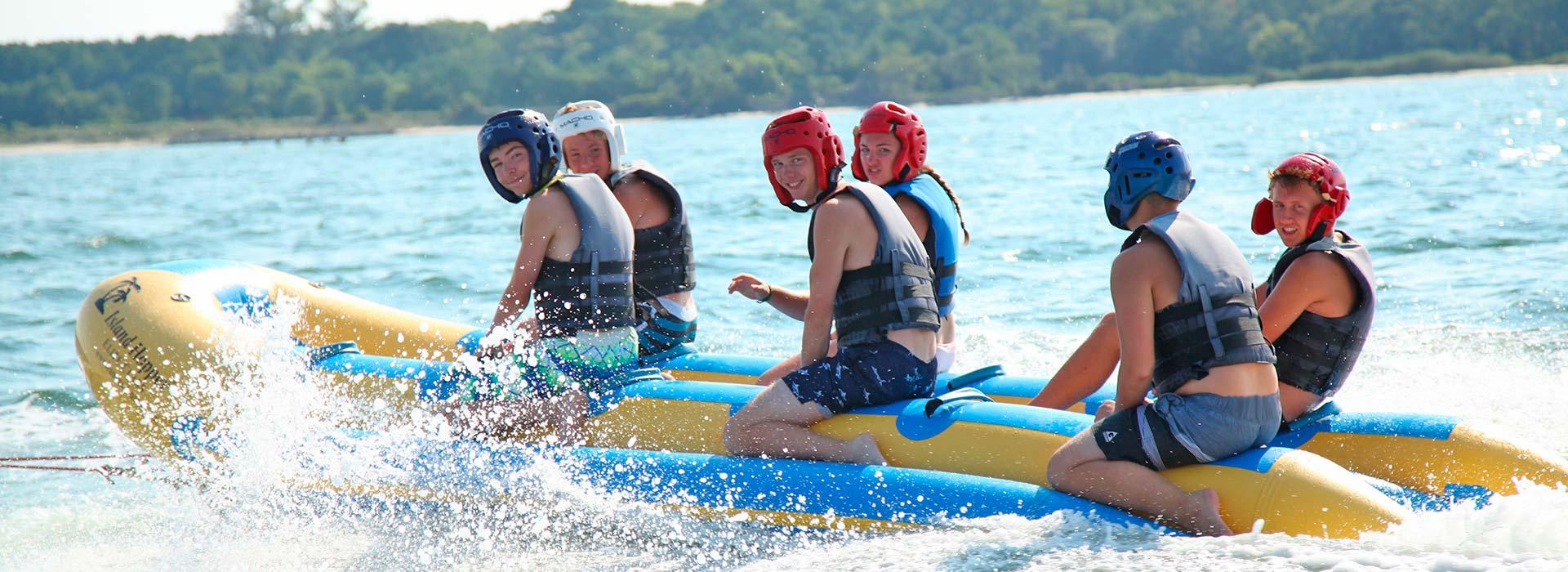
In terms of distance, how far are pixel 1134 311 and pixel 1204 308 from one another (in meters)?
0.17

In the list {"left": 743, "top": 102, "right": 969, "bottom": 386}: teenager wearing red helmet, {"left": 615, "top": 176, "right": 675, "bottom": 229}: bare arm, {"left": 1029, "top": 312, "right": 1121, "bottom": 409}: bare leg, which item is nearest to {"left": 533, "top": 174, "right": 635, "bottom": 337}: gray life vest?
{"left": 615, "top": 176, "right": 675, "bottom": 229}: bare arm

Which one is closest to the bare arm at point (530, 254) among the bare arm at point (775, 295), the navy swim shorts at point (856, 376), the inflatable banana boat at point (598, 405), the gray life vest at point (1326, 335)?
the inflatable banana boat at point (598, 405)

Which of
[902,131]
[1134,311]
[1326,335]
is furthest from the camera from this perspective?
[902,131]

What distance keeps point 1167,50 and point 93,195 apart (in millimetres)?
53204

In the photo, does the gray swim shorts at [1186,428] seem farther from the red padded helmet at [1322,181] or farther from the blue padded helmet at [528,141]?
the blue padded helmet at [528,141]

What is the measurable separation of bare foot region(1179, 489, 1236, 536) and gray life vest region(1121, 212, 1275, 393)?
0.94ft

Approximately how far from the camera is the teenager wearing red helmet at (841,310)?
372cm

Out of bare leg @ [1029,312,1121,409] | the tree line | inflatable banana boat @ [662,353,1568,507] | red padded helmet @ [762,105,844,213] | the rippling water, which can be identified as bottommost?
the rippling water

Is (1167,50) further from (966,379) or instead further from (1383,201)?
(966,379)

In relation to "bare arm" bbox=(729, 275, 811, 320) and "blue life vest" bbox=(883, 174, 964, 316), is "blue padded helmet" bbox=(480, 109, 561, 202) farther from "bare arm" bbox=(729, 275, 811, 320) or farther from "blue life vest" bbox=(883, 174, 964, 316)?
"blue life vest" bbox=(883, 174, 964, 316)

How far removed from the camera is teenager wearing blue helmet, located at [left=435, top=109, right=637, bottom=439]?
416 centimetres

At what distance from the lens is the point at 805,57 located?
62.6 m

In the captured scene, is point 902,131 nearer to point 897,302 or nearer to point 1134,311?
point 897,302

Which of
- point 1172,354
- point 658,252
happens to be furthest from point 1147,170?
point 658,252
